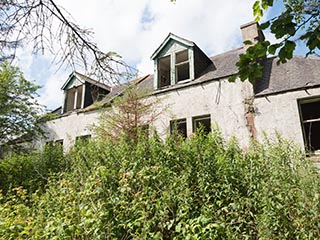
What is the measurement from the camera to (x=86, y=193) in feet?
12.3

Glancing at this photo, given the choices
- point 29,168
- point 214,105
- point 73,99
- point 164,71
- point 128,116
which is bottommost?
point 29,168

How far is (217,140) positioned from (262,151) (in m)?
1.10

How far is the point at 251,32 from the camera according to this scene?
9609 mm

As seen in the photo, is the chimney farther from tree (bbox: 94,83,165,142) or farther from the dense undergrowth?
the dense undergrowth

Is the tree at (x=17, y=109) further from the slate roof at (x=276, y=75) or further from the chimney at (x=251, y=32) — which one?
Result: the chimney at (x=251, y=32)

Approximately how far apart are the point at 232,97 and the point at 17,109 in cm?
842

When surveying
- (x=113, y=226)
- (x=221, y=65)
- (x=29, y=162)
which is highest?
(x=221, y=65)

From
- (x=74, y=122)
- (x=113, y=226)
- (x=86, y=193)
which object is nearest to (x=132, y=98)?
(x=74, y=122)

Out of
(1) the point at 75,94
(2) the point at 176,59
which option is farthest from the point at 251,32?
(1) the point at 75,94

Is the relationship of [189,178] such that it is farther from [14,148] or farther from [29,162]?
[14,148]

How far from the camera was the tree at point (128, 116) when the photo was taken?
29.2 feet

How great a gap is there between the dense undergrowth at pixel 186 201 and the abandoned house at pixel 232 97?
205 centimetres

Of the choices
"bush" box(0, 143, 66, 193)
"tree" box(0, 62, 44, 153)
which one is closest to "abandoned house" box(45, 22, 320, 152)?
"bush" box(0, 143, 66, 193)

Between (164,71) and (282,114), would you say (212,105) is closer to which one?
(282,114)
